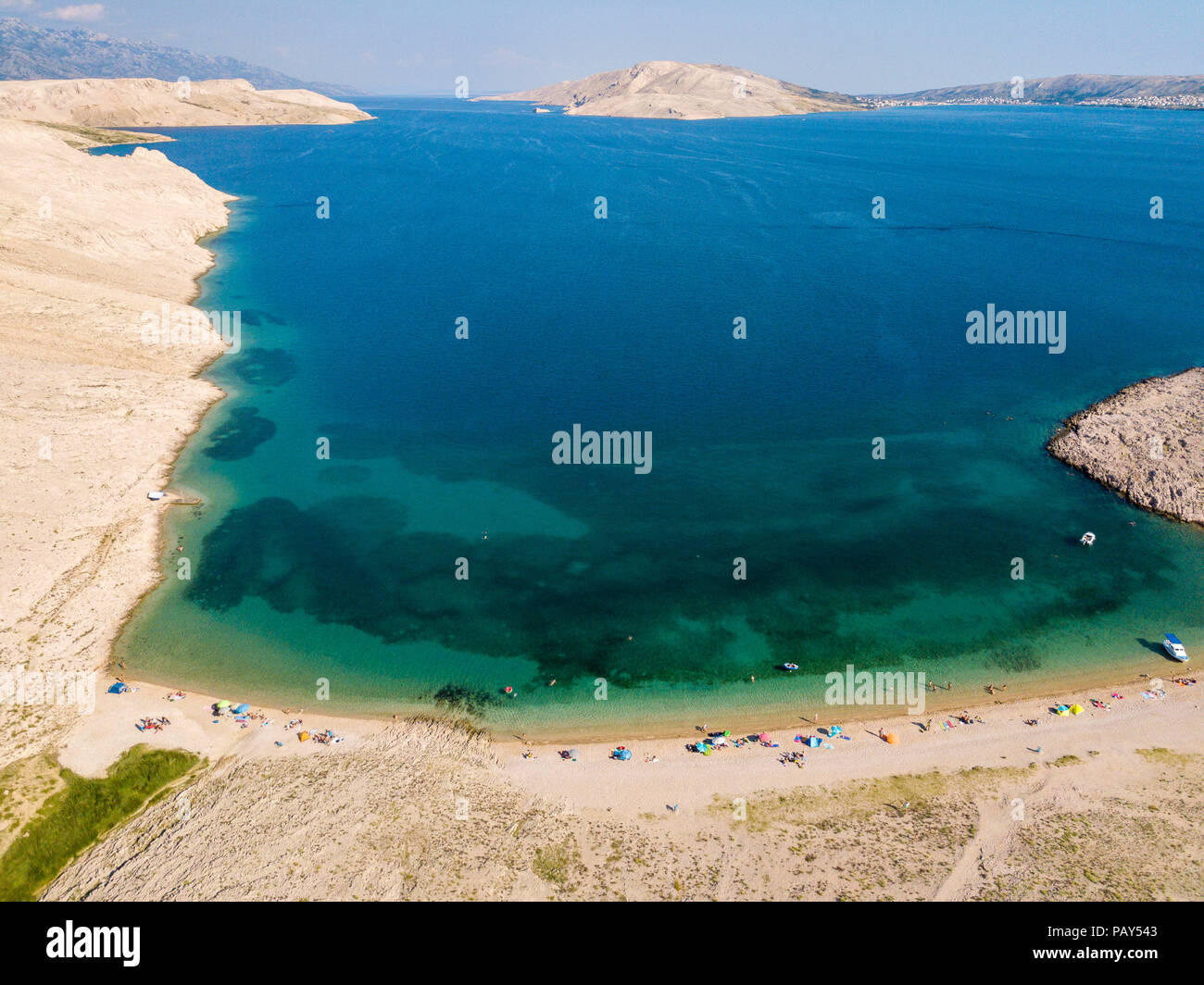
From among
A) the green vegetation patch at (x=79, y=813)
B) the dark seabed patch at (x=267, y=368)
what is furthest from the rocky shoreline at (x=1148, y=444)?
the dark seabed patch at (x=267, y=368)

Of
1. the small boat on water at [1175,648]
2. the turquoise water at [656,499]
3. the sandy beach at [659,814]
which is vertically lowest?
the sandy beach at [659,814]

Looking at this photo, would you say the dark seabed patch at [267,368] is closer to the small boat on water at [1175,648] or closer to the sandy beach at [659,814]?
the sandy beach at [659,814]

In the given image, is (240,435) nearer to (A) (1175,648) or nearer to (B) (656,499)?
(B) (656,499)

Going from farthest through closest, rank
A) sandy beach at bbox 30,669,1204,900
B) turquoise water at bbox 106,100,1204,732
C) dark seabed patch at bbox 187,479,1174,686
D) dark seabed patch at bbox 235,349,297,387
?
dark seabed patch at bbox 235,349,297,387
dark seabed patch at bbox 187,479,1174,686
turquoise water at bbox 106,100,1204,732
sandy beach at bbox 30,669,1204,900

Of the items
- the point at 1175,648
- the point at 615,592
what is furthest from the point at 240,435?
the point at 1175,648

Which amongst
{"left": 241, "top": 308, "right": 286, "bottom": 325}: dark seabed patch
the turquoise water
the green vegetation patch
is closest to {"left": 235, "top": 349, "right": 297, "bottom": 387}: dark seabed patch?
the turquoise water

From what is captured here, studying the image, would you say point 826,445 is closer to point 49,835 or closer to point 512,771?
point 512,771

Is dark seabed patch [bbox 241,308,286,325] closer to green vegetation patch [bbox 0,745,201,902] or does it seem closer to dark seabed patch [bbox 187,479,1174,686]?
dark seabed patch [bbox 187,479,1174,686]

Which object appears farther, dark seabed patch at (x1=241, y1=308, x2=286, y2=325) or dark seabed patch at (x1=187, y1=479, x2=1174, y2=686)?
dark seabed patch at (x1=241, y1=308, x2=286, y2=325)
